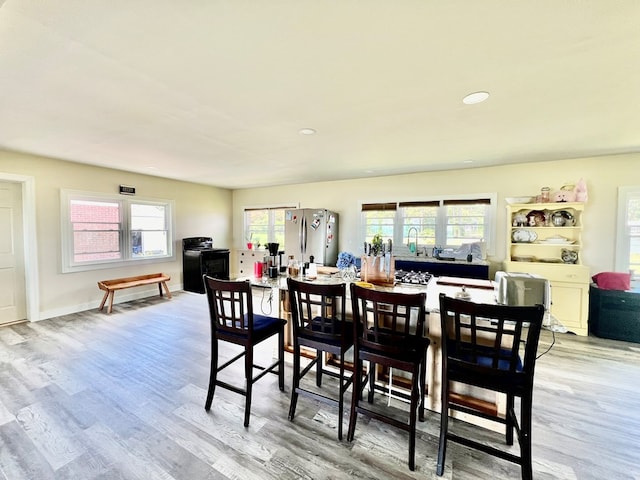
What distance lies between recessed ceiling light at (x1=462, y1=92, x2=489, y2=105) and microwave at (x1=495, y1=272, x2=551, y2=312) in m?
1.38

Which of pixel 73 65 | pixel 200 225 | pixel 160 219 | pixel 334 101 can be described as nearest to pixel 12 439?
pixel 73 65

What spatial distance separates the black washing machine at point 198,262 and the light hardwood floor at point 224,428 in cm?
280

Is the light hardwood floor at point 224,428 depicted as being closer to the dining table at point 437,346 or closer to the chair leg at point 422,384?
the chair leg at point 422,384

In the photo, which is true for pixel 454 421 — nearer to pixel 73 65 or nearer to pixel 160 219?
pixel 73 65

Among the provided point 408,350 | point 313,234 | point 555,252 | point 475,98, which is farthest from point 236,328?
point 555,252

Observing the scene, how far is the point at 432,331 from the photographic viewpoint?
2.15m

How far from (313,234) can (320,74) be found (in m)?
3.84

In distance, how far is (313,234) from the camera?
5.57 metres

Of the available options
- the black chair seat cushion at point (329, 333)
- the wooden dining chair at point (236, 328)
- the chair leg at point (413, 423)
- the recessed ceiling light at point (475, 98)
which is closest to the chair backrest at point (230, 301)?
the wooden dining chair at point (236, 328)

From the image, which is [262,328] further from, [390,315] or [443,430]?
[443,430]

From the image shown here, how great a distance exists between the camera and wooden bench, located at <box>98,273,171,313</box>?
4.59 m

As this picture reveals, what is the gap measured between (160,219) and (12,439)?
178 inches

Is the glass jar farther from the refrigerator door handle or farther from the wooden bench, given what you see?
the wooden bench

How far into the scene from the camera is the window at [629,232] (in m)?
3.79
